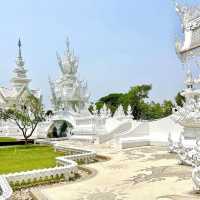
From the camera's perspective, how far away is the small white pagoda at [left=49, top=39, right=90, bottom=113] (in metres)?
34.0

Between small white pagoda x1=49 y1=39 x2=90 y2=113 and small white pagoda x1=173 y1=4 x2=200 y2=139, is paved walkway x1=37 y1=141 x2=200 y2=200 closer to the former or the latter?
Answer: small white pagoda x1=173 y1=4 x2=200 y2=139

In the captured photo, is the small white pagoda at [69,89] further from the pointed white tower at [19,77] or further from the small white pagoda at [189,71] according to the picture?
the pointed white tower at [19,77]

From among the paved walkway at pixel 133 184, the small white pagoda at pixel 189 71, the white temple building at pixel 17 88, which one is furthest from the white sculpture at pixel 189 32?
the white temple building at pixel 17 88

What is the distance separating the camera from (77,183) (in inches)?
381

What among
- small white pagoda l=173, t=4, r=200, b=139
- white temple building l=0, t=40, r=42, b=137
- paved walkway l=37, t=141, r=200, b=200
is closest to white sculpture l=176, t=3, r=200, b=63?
small white pagoda l=173, t=4, r=200, b=139

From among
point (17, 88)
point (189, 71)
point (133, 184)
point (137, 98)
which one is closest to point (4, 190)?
point (133, 184)

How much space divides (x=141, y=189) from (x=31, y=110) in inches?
865

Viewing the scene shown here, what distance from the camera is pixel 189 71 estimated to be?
61.7 feet

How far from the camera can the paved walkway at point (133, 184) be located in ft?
26.0

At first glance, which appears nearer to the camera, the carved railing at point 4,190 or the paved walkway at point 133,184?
the carved railing at point 4,190

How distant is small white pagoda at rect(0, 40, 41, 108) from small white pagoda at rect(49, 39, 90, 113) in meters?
21.8

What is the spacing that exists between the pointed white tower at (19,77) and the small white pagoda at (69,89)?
22750 mm

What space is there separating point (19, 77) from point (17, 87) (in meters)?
1.69

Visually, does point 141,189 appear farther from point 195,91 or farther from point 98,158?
point 195,91
